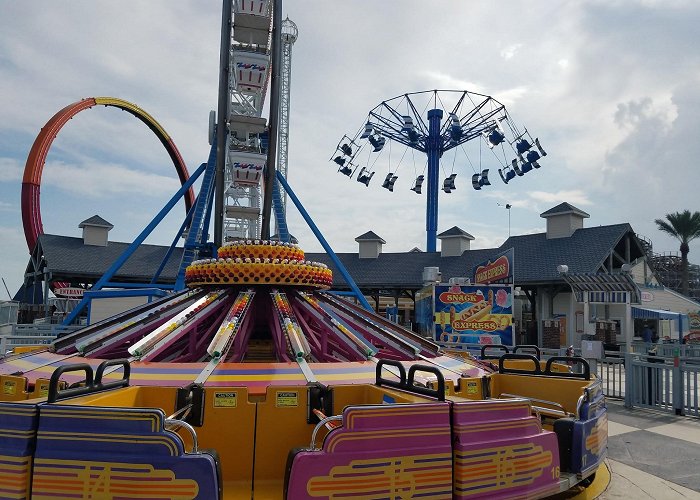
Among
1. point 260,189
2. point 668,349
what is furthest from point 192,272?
point 668,349

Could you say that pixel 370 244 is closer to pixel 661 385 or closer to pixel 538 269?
pixel 538 269

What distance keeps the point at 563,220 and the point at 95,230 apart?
86.8ft

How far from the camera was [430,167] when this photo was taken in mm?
33750

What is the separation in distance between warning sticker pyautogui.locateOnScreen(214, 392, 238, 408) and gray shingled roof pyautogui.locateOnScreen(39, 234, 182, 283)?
88.4 feet

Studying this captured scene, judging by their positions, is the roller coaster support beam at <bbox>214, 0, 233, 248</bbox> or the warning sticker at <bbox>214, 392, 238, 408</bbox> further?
the roller coaster support beam at <bbox>214, 0, 233, 248</bbox>

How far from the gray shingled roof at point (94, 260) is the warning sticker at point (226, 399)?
27.0 metres

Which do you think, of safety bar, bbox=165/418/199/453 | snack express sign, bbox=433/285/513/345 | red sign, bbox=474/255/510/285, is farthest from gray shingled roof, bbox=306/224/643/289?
safety bar, bbox=165/418/199/453

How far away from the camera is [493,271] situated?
21000 mm

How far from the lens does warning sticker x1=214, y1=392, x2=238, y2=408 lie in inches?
153

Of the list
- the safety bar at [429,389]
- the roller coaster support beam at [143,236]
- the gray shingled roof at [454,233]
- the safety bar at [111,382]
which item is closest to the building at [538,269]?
the gray shingled roof at [454,233]

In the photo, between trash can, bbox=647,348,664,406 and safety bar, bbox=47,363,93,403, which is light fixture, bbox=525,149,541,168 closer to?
trash can, bbox=647,348,664,406

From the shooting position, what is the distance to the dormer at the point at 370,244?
32938 millimetres

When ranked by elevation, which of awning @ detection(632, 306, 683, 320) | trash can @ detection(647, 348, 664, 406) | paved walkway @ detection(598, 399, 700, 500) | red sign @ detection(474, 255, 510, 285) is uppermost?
red sign @ detection(474, 255, 510, 285)

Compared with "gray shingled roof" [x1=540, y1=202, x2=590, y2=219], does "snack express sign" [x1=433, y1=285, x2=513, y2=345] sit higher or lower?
lower
